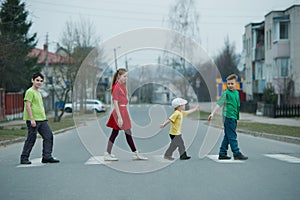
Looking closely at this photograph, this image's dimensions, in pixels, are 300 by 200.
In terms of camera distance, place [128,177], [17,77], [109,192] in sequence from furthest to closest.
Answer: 1. [17,77]
2. [128,177]
3. [109,192]

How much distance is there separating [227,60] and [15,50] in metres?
74.3

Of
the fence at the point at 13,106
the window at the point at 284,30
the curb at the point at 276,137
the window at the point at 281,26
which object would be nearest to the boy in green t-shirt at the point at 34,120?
the curb at the point at 276,137

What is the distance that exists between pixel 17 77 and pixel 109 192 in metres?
32.4

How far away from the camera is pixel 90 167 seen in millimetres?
9289

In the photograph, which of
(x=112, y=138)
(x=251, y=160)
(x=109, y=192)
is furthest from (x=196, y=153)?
(x=109, y=192)

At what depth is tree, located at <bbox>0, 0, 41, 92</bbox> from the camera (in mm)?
23172

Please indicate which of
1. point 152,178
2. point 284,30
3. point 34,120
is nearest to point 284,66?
point 284,30

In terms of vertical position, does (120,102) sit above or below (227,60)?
below

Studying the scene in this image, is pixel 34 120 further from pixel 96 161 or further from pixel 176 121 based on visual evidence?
pixel 176 121

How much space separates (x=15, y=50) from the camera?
23.3 m

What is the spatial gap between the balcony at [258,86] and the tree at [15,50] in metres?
23.0

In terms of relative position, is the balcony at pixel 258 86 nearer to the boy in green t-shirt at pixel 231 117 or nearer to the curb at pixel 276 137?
the curb at pixel 276 137

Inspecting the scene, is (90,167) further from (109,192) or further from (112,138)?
(109,192)

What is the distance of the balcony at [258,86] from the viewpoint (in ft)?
161
